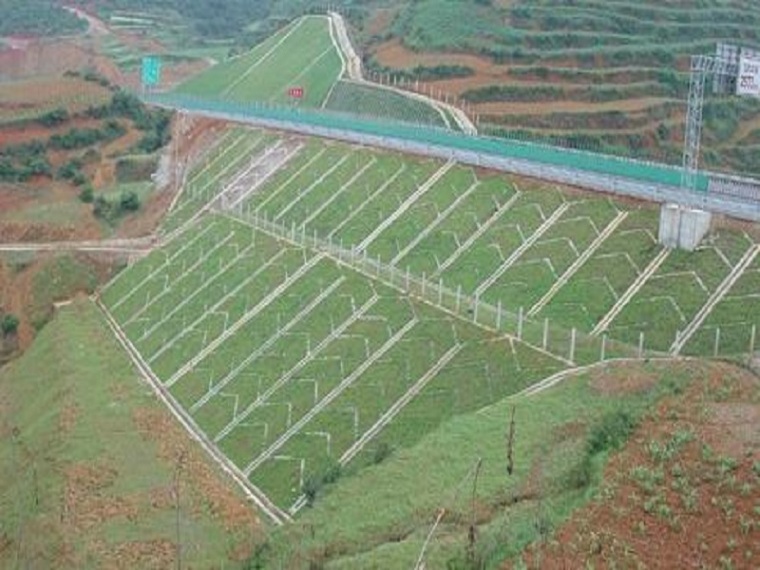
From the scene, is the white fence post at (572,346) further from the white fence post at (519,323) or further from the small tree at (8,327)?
the small tree at (8,327)

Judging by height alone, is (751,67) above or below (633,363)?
above

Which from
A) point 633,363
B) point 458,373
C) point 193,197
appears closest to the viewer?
point 633,363

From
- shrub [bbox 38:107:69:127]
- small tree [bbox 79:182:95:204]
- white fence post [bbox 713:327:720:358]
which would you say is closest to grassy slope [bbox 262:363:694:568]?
white fence post [bbox 713:327:720:358]

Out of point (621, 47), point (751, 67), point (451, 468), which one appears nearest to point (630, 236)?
point (751, 67)

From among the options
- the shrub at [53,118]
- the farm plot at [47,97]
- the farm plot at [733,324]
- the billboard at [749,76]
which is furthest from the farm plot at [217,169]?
the farm plot at [733,324]

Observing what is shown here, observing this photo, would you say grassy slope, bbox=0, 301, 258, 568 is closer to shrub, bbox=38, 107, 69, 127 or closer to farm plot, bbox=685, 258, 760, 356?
farm plot, bbox=685, 258, 760, 356

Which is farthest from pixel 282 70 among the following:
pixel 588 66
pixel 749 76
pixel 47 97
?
pixel 749 76

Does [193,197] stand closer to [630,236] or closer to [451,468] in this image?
→ [630,236]
